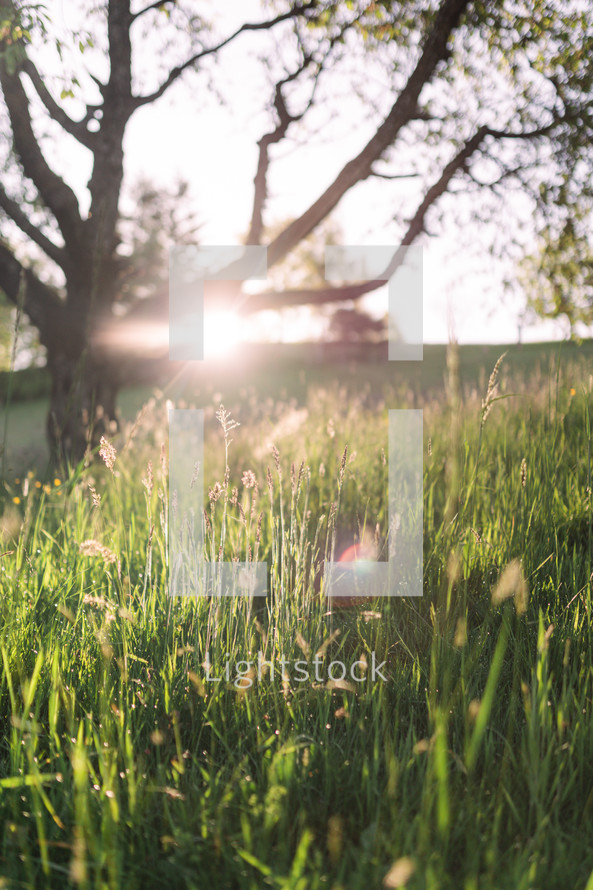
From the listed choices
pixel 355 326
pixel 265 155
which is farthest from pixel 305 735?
pixel 355 326

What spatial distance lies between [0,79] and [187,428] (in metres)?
4.10

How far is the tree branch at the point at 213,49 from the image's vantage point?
6.11 m

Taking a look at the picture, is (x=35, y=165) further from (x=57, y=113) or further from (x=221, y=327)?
(x=221, y=327)

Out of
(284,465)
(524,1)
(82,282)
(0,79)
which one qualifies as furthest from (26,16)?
(524,1)

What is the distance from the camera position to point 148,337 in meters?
6.92

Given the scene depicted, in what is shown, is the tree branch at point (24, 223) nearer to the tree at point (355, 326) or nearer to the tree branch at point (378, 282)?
the tree branch at point (378, 282)

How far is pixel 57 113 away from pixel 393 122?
142 inches

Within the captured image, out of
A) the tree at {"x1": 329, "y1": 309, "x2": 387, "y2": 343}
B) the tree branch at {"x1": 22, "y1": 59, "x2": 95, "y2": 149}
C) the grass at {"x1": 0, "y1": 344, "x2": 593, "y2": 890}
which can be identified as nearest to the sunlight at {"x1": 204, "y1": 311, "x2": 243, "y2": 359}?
the tree branch at {"x1": 22, "y1": 59, "x2": 95, "y2": 149}

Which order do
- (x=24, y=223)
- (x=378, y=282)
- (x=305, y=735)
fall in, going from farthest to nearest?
(x=378, y=282) < (x=24, y=223) < (x=305, y=735)

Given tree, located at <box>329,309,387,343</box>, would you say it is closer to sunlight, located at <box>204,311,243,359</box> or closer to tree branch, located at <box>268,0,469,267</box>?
sunlight, located at <box>204,311,243,359</box>

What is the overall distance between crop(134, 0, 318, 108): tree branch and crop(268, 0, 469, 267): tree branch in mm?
1667

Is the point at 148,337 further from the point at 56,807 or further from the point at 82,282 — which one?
the point at 56,807

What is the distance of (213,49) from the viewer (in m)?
6.40

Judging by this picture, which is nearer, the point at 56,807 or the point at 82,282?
the point at 56,807
